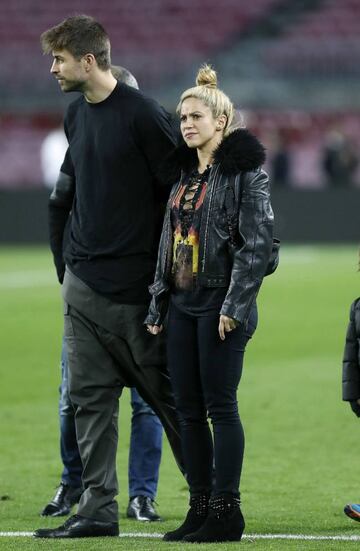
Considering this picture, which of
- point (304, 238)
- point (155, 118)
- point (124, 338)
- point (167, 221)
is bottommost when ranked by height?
point (304, 238)

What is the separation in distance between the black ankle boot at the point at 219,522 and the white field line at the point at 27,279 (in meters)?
15.9

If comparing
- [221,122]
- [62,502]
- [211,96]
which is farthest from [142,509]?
[211,96]

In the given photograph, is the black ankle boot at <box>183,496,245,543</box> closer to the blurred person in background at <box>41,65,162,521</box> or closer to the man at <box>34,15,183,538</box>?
the man at <box>34,15,183,538</box>

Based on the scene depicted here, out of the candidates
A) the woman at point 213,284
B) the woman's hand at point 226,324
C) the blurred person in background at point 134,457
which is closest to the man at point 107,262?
the woman at point 213,284

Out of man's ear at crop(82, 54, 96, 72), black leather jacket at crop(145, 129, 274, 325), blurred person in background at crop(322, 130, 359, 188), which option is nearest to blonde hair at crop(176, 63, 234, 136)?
black leather jacket at crop(145, 129, 274, 325)

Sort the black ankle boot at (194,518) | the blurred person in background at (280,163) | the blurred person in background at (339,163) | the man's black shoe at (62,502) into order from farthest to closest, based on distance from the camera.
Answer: the blurred person in background at (280,163) → the blurred person in background at (339,163) → the man's black shoe at (62,502) → the black ankle boot at (194,518)

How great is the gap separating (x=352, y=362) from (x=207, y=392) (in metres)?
0.79

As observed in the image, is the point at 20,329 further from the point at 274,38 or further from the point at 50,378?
the point at 274,38

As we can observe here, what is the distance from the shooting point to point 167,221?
646cm

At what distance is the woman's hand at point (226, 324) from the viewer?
618cm

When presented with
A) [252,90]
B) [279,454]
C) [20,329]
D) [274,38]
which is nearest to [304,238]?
[252,90]

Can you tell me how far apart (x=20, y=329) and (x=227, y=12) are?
2431 cm

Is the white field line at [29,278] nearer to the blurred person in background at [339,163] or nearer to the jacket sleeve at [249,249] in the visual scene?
the blurred person in background at [339,163]

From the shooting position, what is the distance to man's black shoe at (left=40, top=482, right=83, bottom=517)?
7.55 metres
